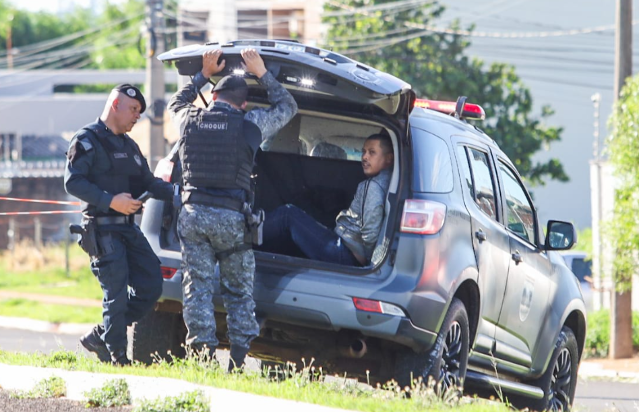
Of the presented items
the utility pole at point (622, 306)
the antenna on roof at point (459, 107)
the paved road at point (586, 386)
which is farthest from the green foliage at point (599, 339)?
the antenna on roof at point (459, 107)

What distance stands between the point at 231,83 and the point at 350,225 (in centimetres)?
114

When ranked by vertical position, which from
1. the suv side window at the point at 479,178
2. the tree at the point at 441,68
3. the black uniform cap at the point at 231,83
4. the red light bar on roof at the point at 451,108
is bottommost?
the suv side window at the point at 479,178

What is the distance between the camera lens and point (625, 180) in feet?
49.8

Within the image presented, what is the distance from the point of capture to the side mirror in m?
7.86

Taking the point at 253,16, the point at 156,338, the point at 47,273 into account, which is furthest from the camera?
the point at 253,16

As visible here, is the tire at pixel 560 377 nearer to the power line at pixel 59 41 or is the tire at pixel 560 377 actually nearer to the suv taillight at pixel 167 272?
the suv taillight at pixel 167 272

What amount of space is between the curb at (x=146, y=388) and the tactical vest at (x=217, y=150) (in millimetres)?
1233

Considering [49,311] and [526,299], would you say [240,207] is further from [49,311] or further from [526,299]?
[49,311]

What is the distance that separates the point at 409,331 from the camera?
607 cm

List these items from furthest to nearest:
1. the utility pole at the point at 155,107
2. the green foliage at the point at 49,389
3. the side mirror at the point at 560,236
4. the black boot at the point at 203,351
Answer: the utility pole at the point at 155,107 → the side mirror at the point at 560,236 → the black boot at the point at 203,351 → the green foliage at the point at 49,389

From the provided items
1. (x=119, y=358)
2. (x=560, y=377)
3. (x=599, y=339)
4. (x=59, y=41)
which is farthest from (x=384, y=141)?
(x=59, y=41)

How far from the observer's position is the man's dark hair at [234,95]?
6.33m

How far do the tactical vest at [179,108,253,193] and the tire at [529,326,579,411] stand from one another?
320 cm

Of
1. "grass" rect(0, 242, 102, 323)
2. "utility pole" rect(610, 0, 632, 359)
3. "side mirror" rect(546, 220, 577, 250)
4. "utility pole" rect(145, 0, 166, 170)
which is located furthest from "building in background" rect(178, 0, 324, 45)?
"side mirror" rect(546, 220, 577, 250)
